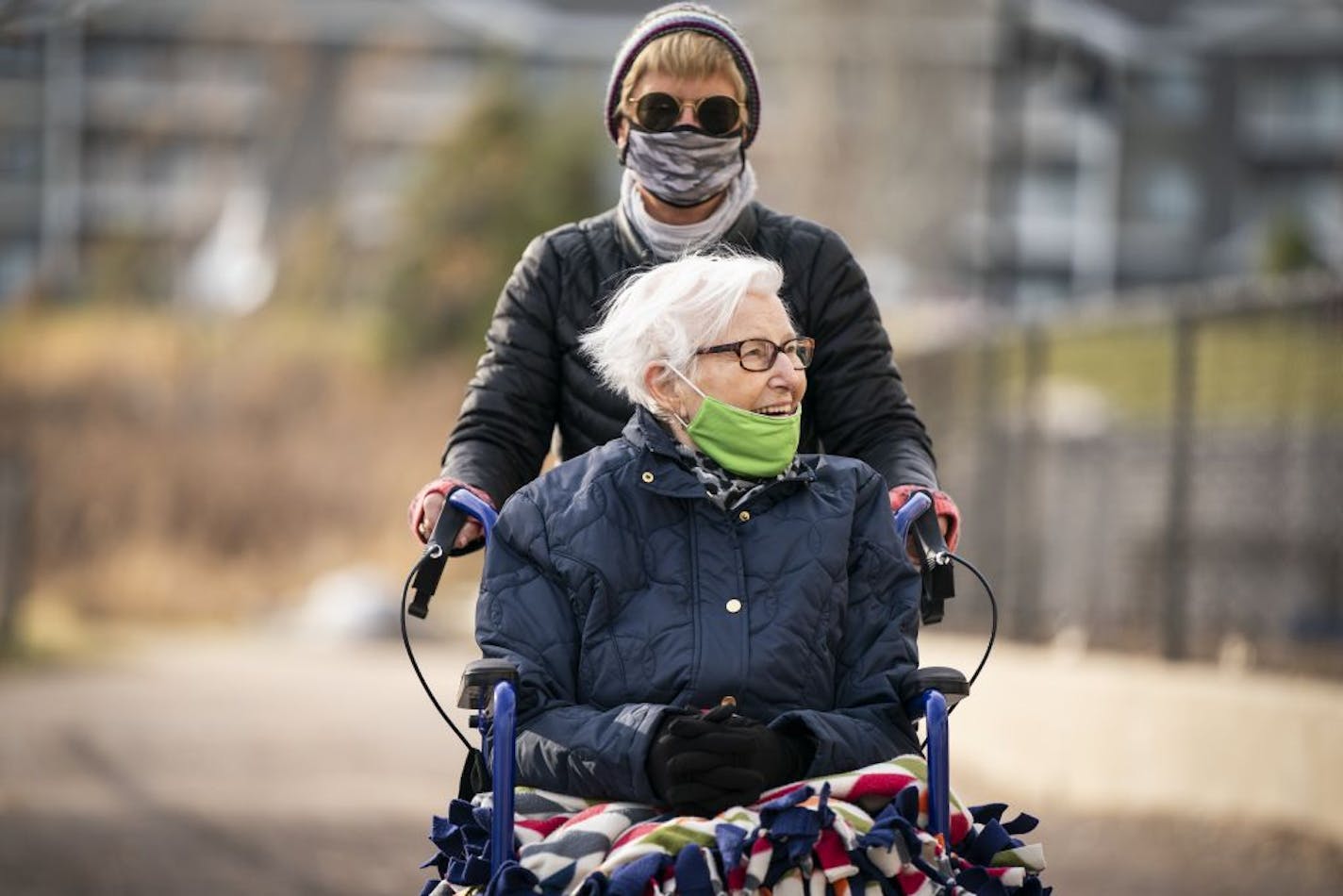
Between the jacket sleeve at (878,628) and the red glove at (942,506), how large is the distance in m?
0.25

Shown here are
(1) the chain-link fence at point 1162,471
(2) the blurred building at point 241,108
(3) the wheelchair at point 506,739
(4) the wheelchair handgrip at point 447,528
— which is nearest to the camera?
(3) the wheelchair at point 506,739

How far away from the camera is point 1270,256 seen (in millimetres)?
33531

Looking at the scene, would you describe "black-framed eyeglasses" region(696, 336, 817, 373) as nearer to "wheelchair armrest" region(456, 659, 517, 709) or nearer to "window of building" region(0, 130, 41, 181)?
"wheelchair armrest" region(456, 659, 517, 709)

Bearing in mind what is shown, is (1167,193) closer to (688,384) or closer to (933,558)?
(933,558)

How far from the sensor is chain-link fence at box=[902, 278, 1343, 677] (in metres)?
10.3

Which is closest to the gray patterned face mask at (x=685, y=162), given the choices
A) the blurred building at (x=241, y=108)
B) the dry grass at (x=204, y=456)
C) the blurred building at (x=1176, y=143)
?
the dry grass at (x=204, y=456)

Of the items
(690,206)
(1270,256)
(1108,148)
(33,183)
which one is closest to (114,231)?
(33,183)

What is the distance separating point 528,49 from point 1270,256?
22.2 m

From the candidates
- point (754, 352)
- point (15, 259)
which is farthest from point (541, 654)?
point (15, 259)

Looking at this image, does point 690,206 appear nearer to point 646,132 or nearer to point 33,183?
point 646,132

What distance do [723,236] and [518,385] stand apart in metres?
0.51

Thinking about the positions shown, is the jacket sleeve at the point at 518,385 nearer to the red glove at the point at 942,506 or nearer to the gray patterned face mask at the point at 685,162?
the gray patterned face mask at the point at 685,162

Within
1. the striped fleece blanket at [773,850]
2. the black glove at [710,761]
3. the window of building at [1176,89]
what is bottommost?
the striped fleece blanket at [773,850]

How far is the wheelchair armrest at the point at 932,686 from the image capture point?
13.1ft
